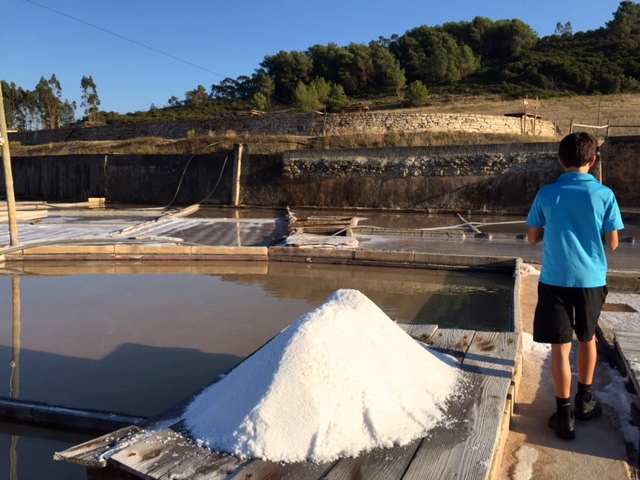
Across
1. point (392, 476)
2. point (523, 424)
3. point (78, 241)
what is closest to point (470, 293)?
point (523, 424)

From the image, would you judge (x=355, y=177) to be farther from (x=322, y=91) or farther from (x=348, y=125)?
(x=322, y=91)

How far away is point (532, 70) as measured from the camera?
37375mm

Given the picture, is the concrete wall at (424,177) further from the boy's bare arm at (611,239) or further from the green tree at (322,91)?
the green tree at (322,91)

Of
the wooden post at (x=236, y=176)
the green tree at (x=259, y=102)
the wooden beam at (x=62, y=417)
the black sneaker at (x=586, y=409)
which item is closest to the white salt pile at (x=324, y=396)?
the black sneaker at (x=586, y=409)

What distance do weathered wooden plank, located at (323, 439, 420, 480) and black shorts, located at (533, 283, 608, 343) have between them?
0.80m

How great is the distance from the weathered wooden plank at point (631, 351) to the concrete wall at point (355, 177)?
1131cm

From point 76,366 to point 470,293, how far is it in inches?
155

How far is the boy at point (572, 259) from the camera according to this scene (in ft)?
7.09

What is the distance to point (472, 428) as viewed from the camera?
75.9 inches

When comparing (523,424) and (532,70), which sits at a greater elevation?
(532,70)

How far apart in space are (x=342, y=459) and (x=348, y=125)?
2125 centimetres

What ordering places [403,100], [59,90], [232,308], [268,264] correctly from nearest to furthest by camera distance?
[232,308]
[268,264]
[403,100]
[59,90]

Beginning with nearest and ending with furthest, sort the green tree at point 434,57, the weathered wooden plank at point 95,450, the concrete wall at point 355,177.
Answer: the weathered wooden plank at point 95,450 → the concrete wall at point 355,177 → the green tree at point 434,57

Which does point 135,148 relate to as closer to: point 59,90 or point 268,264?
point 268,264
